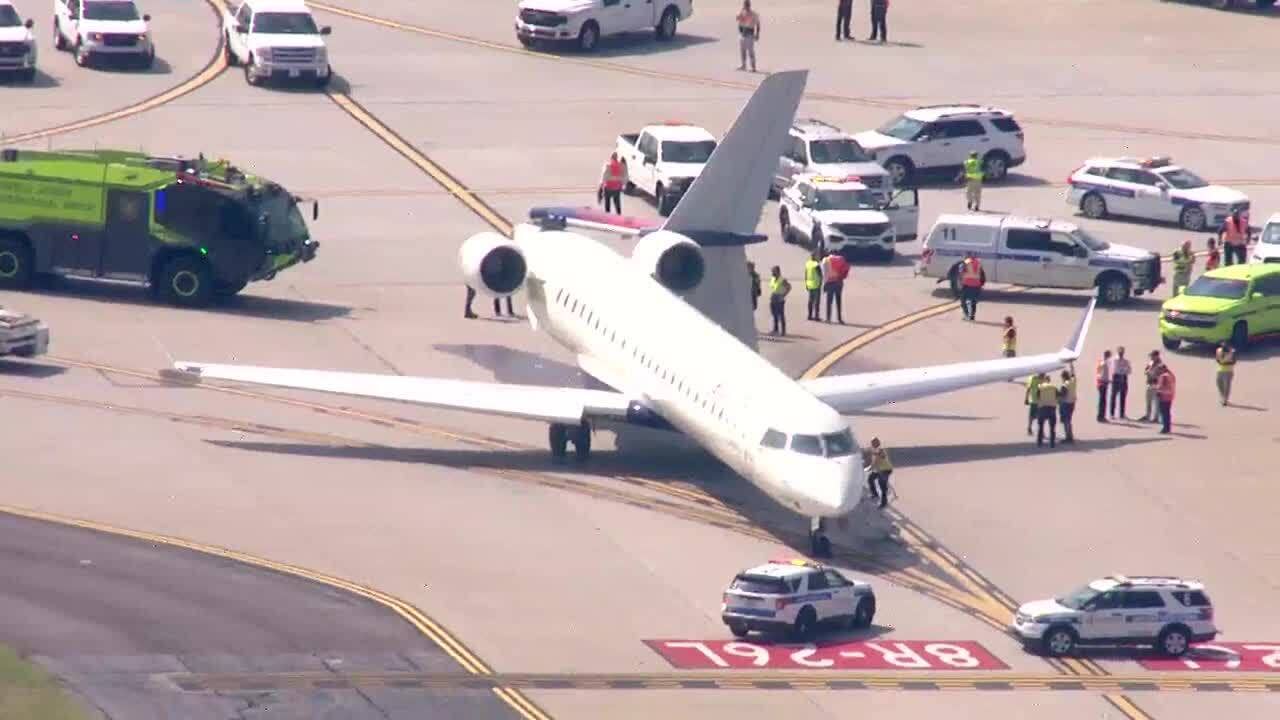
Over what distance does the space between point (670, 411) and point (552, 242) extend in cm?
970

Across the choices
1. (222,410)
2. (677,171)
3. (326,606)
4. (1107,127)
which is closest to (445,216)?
(677,171)

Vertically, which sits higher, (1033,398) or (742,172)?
(742,172)

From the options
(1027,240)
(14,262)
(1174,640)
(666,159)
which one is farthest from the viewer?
(666,159)

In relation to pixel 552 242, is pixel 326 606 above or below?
below

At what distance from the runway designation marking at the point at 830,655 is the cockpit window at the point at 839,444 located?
13.9 feet

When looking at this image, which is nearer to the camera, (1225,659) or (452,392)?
(1225,659)

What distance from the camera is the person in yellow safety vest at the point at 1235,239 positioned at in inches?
2894

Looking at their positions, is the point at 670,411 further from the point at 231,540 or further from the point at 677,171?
the point at 677,171

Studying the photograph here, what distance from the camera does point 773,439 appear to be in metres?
49.6

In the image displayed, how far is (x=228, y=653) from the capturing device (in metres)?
44.0

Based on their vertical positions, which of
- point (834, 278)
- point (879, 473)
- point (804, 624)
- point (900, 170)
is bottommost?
point (804, 624)

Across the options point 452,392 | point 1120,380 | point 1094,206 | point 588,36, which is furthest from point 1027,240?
point 588,36

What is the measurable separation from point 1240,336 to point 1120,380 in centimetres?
733

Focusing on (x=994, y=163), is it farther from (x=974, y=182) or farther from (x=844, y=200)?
(x=844, y=200)
